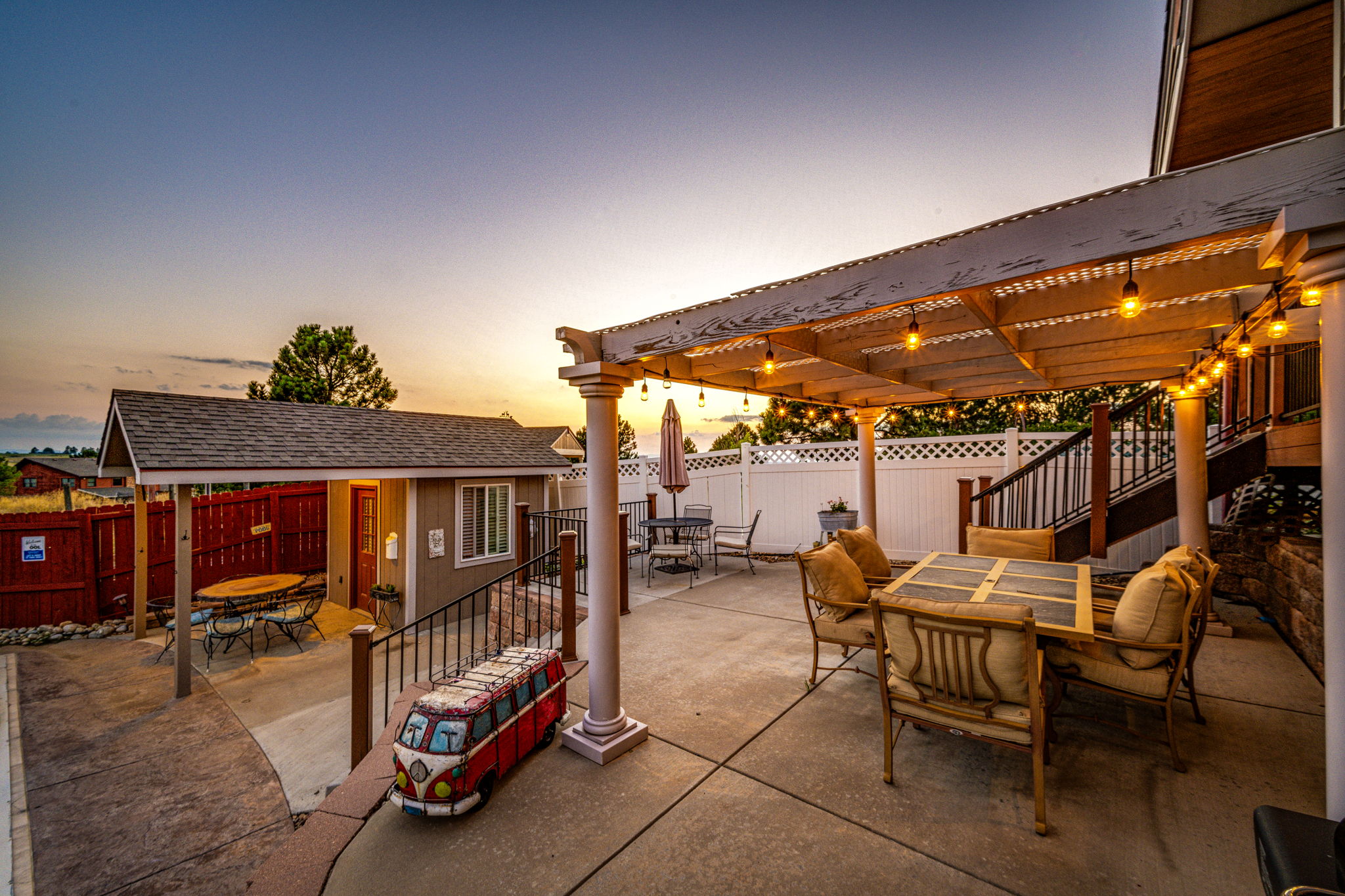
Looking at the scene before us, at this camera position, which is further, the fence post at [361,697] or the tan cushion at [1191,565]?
the fence post at [361,697]

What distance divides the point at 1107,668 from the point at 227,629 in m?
8.64

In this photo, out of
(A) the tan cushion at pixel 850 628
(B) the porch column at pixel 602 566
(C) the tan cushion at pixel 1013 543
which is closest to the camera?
(B) the porch column at pixel 602 566

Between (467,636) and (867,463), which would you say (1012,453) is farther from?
(467,636)

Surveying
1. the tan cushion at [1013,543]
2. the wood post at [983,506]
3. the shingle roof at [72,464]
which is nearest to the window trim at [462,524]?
the tan cushion at [1013,543]

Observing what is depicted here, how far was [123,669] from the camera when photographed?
5758 millimetres

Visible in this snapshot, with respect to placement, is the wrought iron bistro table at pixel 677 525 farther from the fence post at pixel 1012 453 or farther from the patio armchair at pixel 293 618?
the patio armchair at pixel 293 618

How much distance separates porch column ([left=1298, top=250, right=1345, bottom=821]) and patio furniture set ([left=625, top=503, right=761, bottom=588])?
5254mm

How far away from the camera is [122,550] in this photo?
24.7 feet

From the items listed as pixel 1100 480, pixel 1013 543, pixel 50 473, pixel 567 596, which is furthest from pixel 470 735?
pixel 50 473

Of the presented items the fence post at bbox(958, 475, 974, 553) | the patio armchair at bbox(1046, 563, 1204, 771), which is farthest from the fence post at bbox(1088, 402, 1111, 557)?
the patio armchair at bbox(1046, 563, 1204, 771)

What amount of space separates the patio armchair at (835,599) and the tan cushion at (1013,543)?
2330mm

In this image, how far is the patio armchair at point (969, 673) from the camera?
7.02 feet

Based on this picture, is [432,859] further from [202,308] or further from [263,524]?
[202,308]

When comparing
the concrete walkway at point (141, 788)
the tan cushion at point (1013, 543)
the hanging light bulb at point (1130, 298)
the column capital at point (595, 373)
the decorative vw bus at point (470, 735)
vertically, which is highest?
the hanging light bulb at point (1130, 298)
